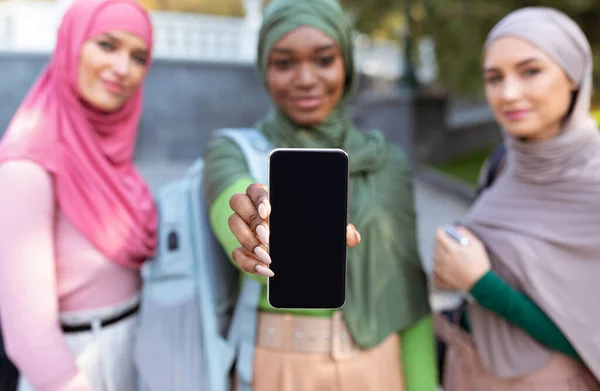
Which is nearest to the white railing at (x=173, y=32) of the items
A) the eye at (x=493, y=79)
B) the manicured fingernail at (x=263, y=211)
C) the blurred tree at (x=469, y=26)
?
the blurred tree at (x=469, y=26)

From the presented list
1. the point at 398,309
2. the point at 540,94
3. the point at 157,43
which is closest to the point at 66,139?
the point at 398,309

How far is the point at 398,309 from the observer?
170cm

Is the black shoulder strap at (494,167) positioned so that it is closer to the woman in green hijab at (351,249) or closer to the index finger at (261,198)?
the woman in green hijab at (351,249)

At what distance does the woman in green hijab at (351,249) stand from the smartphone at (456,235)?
0.47 feet

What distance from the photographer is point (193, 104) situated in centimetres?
842

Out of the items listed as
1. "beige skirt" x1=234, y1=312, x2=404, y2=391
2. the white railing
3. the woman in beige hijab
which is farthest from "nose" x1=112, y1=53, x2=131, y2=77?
the white railing

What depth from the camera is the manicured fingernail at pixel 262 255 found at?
898 mm

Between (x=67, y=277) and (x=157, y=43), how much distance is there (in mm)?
7757

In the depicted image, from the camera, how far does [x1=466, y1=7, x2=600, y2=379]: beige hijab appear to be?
1.71 meters

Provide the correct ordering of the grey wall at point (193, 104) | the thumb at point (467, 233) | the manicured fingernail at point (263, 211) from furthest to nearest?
1. the grey wall at point (193, 104)
2. the thumb at point (467, 233)
3. the manicured fingernail at point (263, 211)

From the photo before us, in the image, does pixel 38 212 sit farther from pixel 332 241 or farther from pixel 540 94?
pixel 540 94

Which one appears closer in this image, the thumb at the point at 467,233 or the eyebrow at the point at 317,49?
the eyebrow at the point at 317,49

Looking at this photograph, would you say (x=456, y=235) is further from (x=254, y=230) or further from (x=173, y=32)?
(x=173, y=32)

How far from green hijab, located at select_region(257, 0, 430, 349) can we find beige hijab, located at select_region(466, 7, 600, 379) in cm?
30
